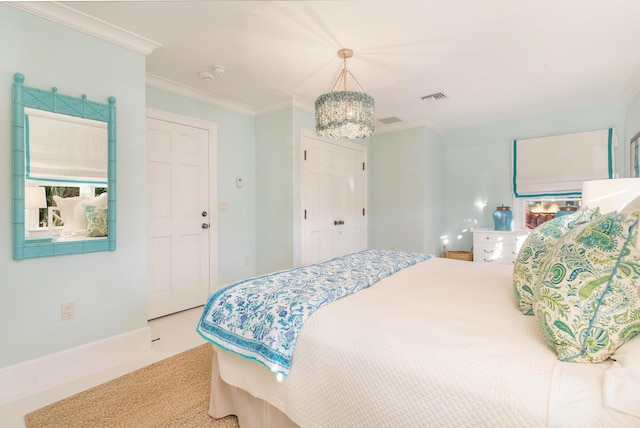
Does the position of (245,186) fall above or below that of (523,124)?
below

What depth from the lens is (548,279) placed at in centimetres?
103

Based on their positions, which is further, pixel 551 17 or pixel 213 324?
pixel 551 17

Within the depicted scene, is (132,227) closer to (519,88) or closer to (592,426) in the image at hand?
(592,426)

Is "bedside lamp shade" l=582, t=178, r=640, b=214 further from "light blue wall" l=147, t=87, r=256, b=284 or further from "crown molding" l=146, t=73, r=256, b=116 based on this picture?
"crown molding" l=146, t=73, r=256, b=116

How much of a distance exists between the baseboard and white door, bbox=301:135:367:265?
1958 millimetres

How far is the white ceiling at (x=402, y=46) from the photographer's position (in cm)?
206

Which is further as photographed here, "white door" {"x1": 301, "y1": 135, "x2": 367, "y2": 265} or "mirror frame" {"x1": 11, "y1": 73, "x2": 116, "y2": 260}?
"white door" {"x1": 301, "y1": 135, "x2": 367, "y2": 265}

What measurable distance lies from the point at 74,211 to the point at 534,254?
2.75 meters

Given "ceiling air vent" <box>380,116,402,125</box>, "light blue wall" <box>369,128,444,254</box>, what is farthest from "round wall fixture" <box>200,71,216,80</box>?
"light blue wall" <box>369,128,444,254</box>

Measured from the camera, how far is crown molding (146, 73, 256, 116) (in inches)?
122

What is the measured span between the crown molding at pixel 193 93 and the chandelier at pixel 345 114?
5.67ft

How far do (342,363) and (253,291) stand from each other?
61 cm

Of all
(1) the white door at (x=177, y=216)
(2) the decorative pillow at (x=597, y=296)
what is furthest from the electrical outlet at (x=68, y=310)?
(2) the decorative pillow at (x=597, y=296)

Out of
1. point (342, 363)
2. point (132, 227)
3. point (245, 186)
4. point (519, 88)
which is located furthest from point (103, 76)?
point (519, 88)
